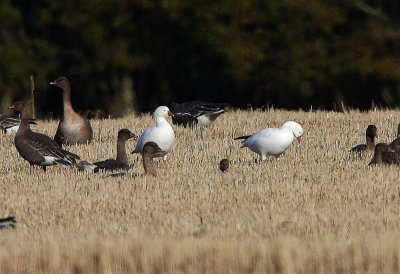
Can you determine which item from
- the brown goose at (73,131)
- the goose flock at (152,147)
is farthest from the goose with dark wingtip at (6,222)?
the brown goose at (73,131)

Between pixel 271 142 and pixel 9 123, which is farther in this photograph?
pixel 9 123

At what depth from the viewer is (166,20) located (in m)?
32.5

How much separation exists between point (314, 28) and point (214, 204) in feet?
58.3

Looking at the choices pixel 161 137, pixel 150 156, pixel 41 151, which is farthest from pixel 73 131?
pixel 150 156

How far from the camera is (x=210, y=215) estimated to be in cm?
Result: 1245

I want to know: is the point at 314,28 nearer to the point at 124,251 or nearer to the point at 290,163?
the point at 290,163

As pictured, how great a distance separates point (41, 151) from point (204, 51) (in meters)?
14.7

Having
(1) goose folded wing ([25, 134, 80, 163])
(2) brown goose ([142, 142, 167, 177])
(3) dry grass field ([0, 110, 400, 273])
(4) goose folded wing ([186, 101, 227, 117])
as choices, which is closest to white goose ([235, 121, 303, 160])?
(3) dry grass field ([0, 110, 400, 273])

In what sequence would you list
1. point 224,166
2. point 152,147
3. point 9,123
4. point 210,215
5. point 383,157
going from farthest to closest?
point 9,123 < point 383,157 < point 152,147 < point 224,166 < point 210,215

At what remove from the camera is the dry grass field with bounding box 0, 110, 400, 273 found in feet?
33.6

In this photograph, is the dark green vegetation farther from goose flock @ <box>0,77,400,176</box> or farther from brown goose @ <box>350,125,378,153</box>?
goose flock @ <box>0,77,400,176</box>

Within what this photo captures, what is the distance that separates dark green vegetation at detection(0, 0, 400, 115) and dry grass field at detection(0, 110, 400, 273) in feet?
34.5

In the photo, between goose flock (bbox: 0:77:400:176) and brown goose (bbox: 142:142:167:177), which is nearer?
brown goose (bbox: 142:142:167:177)

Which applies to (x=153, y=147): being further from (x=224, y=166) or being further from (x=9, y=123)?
(x=9, y=123)
